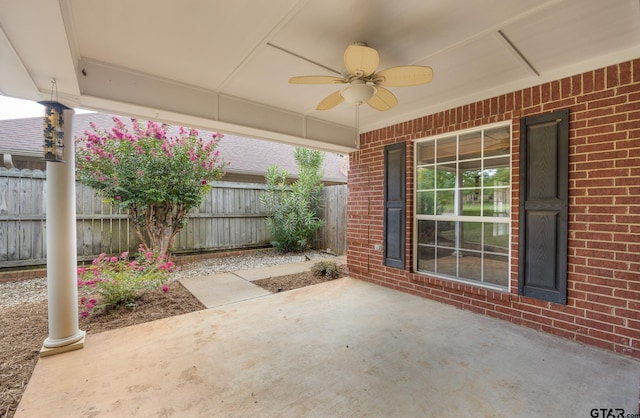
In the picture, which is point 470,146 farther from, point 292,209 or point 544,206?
point 292,209

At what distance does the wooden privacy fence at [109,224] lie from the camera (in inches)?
181

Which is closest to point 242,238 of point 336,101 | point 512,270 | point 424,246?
point 424,246

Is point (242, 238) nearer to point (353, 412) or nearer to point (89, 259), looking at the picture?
point (89, 259)

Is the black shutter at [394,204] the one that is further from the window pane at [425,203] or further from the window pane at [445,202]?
the window pane at [445,202]

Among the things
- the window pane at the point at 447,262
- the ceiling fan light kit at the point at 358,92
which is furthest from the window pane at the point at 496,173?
the ceiling fan light kit at the point at 358,92

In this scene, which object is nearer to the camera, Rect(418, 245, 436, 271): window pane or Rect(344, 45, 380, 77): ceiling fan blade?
Rect(344, 45, 380, 77): ceiling fan blade

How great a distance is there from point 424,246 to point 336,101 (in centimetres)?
249

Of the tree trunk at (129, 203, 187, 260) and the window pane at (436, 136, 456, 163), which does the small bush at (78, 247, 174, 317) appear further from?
the window pane at (436, 136, 456, 163)

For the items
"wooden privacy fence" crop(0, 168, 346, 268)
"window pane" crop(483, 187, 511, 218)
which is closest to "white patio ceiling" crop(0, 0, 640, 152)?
"window pane" crop(483, 187, 511, 218)

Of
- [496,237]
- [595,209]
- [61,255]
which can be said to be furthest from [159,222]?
[595,209]

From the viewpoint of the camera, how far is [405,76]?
2.17 metres

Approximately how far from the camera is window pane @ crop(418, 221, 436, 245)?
3.93m

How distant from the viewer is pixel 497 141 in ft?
10.8

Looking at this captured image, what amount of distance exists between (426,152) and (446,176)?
1.58 ft
